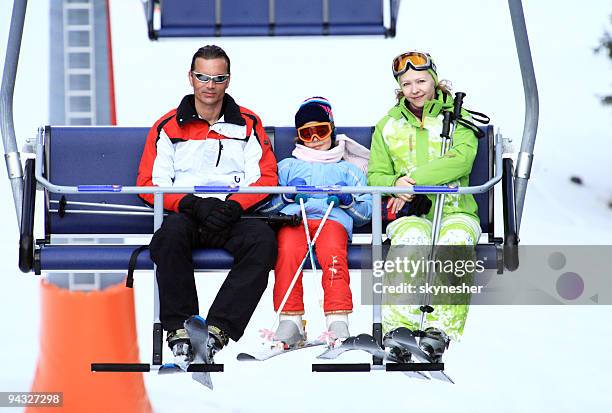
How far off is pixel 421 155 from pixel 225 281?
40.9 inches

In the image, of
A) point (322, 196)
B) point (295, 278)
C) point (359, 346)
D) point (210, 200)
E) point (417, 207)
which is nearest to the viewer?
point (359, 346)

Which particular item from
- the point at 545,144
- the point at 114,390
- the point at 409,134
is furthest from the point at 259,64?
the point at 409,134

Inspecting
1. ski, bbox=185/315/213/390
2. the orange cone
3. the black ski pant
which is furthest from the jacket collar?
the orange cone

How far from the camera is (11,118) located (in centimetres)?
551

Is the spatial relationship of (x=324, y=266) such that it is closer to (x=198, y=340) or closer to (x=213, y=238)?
(x=213, y=238)

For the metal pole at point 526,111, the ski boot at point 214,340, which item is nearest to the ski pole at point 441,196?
the metal pole at point 526,111

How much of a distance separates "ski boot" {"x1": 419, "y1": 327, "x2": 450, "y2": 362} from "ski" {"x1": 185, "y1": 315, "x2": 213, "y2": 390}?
813 mm

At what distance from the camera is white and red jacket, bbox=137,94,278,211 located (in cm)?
555

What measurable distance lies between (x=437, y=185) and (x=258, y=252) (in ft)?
2.58

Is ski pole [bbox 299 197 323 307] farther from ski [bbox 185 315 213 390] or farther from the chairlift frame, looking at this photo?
the chairlift frame

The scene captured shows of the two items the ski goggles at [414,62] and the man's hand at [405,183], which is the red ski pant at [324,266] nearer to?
the man's hand at [405,183]

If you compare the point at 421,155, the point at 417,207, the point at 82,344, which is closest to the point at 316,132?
the point at 421,155

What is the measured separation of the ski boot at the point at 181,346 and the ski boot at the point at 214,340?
74 millimetres

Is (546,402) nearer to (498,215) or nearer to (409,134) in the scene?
(409,134)
